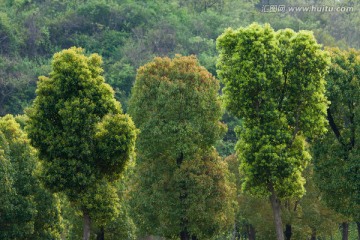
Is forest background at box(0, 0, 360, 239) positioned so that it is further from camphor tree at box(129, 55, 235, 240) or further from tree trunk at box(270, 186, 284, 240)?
tree trunk at box(270, 186, 284, 240)

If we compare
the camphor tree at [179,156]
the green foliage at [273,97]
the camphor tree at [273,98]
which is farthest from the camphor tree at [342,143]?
the camphor tree at [179,156]

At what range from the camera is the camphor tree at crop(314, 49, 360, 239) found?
4341 cm

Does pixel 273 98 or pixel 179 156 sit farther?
pixel 179 156

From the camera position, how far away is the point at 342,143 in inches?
1746

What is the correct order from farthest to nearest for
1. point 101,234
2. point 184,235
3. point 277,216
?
point 101,234, point 184,235, point 277,216

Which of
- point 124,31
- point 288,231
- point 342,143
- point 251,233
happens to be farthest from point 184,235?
point 124,31

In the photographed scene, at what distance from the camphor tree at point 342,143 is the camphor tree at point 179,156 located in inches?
263

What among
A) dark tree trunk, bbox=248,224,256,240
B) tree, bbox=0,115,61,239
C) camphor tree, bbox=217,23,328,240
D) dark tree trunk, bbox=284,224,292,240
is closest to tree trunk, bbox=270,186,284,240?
camphor tree, bbox=217,23,328,240

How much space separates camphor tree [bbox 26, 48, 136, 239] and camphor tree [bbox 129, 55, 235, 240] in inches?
284

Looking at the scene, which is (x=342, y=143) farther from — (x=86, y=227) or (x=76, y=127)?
(x=76, y=127)

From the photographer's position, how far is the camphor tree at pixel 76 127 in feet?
132

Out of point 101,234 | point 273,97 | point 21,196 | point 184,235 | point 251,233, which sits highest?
point 273,97

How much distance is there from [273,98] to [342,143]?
18.1 ft

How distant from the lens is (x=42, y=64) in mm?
104375
